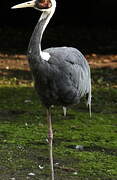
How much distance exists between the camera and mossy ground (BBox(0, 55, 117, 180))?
640 centimetres

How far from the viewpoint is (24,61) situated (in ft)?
43.7

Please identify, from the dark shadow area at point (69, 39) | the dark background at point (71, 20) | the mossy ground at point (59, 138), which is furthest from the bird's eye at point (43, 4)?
the dark background at point (71, 20)

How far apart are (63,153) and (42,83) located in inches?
A: 69.2

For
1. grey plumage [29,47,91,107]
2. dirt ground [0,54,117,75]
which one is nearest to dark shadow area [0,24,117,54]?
dirt ground [0,54,117,75]

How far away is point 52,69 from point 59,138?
2.39m

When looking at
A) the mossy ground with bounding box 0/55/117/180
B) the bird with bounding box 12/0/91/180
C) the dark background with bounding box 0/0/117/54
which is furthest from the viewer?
the dark background with bounding box 0/0/117/54

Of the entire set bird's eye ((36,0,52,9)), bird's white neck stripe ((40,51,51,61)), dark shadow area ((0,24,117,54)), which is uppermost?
bird's eye ((36,0,52,9))

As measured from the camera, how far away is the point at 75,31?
1702 centimetres

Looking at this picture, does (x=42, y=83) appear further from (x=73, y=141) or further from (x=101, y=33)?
(x=101, y=33)

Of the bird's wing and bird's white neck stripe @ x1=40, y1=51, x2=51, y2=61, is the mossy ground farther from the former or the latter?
bird's white neck stripe @ x1=40, y1=51, x2=51, y2=61

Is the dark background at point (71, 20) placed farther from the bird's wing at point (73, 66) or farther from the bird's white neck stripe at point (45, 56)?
the bird's white neck stripe at point (45, 56)

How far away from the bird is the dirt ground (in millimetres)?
6455

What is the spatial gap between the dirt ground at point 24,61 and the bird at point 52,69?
645 cm

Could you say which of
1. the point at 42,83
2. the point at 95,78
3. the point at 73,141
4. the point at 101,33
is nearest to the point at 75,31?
the point at 101,33
